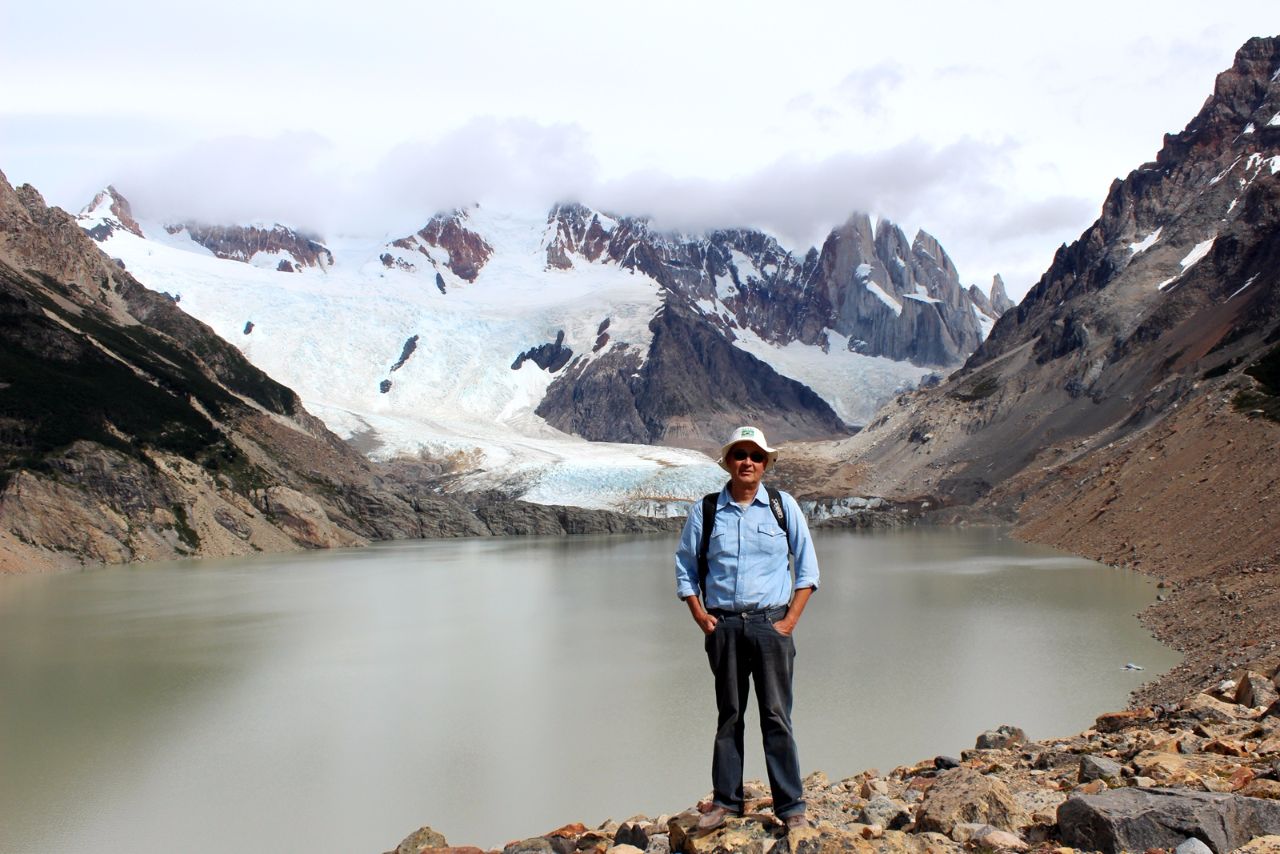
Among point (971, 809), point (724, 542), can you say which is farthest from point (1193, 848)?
point (724, 542)

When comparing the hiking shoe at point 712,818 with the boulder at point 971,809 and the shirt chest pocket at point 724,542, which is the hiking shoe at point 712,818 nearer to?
the boulder at point 971,809

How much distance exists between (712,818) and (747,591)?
1285 mm

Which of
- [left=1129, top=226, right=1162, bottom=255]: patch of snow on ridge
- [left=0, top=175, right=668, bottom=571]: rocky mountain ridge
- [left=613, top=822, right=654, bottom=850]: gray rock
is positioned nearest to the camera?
[left=613, top=822, right=654, bottom=850]: gray rock

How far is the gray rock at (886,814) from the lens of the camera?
6.09 metres

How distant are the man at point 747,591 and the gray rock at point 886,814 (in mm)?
706

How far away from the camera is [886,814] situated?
6.23 m

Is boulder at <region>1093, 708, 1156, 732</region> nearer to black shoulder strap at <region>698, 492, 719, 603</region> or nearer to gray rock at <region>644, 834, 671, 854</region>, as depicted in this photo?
gray rock at <region>644, 834, 671, 854</region>

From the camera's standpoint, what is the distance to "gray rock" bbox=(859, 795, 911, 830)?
6.09 m


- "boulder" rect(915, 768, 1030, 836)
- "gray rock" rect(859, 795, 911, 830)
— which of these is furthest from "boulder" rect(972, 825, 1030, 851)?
"gray rock" rect(859, 795, 911, 830)

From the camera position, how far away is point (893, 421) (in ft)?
362

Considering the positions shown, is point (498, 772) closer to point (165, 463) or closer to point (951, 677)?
point (951, 677)

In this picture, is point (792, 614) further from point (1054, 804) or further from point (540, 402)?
point (540, 402)

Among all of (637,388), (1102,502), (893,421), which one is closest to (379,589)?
(1102,502)

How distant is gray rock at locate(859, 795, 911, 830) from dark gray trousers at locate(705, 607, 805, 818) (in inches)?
26.2
